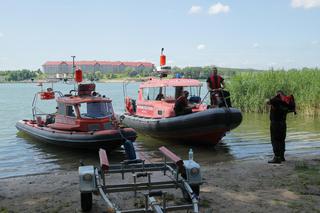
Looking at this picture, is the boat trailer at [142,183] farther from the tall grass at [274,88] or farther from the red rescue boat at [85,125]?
the tall grass at [274,88]

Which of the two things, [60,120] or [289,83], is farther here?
[289,83]

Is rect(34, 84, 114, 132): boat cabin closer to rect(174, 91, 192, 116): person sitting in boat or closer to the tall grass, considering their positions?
rect(174, 91, 192, 116): person sitting in boat

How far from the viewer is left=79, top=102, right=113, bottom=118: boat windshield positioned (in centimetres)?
1343

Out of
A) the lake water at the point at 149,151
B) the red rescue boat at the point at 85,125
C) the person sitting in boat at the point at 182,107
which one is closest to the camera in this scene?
the lake water at the point at 149,151

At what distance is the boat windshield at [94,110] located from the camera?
44.0 ft

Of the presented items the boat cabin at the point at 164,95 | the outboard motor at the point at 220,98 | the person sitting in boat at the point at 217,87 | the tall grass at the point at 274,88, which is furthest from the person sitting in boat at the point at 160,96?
the tall grass at the point at 274,88

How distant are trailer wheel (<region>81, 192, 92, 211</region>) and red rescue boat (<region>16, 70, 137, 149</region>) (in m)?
6.15

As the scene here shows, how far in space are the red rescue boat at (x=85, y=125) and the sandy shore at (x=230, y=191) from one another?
3.52 m

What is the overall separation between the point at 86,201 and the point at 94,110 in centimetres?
768

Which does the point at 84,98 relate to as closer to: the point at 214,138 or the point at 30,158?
the point at 30,158

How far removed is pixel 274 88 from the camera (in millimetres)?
23391

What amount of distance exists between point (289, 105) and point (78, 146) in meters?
6.63

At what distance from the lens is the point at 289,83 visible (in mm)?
23312

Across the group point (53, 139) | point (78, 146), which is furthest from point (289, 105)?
point (53, 139)
